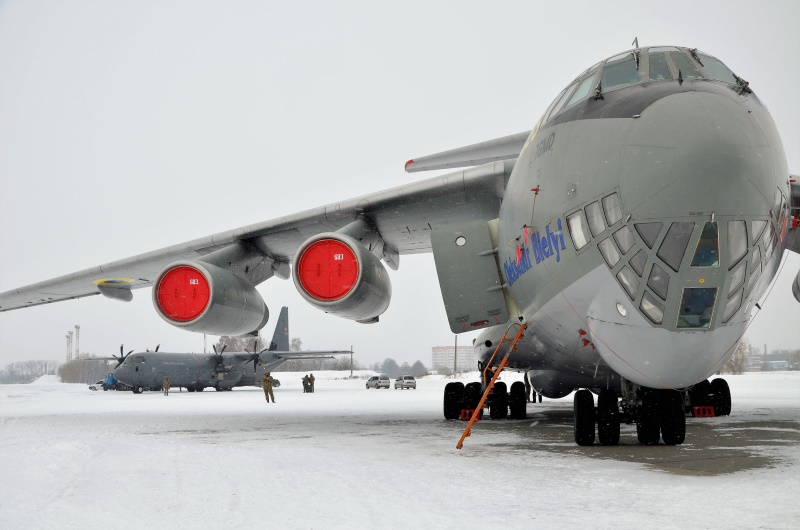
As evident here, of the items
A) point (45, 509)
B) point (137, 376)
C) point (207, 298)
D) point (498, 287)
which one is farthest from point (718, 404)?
point (137, 376)

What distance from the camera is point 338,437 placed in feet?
27.8

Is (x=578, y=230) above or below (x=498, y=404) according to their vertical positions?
above

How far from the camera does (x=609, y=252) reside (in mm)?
5172

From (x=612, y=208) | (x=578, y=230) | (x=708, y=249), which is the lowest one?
(x=708, y=249)

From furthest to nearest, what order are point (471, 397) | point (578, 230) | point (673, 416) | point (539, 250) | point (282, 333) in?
point (282, 333), point (471, 397), point (673, 416), point (539, 250), point (578, 230)

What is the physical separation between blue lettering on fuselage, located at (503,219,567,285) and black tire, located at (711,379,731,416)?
6.91m

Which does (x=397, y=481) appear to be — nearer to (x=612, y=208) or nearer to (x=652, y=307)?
(x=652, y=307)

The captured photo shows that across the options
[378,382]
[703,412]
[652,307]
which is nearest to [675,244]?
[652,307]

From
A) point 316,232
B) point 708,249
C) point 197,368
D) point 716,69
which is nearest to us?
point 708,249

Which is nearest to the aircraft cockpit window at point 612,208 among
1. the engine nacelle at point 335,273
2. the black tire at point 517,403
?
the engine nacelle at point 335,273

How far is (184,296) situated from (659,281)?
7.06 metres

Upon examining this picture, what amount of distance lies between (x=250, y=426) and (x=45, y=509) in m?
6.56

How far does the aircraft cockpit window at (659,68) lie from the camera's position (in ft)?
18.6

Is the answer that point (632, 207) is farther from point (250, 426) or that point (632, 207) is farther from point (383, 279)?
point (250, 426)
